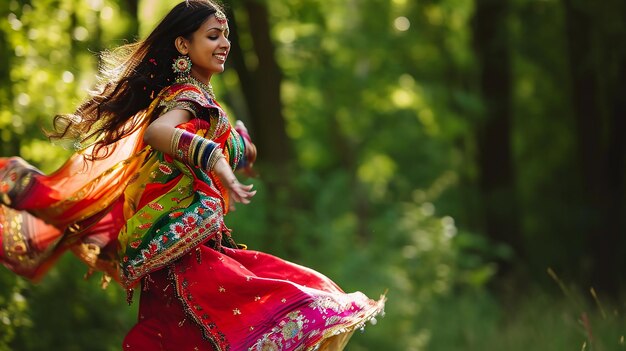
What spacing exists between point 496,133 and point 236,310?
1266 centimetres

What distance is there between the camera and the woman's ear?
4.59m

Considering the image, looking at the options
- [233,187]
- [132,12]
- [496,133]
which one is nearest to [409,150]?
[496,133]

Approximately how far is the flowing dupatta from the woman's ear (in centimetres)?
54

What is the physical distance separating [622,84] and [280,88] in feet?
18.9

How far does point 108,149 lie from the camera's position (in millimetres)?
4969

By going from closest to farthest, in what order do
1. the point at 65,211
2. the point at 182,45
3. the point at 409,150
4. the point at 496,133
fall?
the point at 182,45 → the point at 65,211 → the point at 496,133 → the point at 409,150

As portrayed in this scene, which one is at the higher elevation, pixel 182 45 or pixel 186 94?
pixel 182 45

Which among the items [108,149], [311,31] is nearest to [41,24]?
[108,149]

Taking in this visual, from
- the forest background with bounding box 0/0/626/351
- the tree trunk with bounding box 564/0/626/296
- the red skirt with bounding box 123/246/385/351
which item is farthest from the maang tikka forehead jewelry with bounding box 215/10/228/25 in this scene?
the tree trunk with bounding box 564/0/626/296

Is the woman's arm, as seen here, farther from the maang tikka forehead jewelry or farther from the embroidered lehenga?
the maang tikka forehead jewelry

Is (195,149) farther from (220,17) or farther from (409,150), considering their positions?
(409,150)

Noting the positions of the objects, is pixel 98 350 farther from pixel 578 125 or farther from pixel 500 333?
pixel 578 125

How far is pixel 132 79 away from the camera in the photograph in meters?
4.71

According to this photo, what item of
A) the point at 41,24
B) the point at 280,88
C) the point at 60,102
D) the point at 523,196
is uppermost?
the point at 41,24
